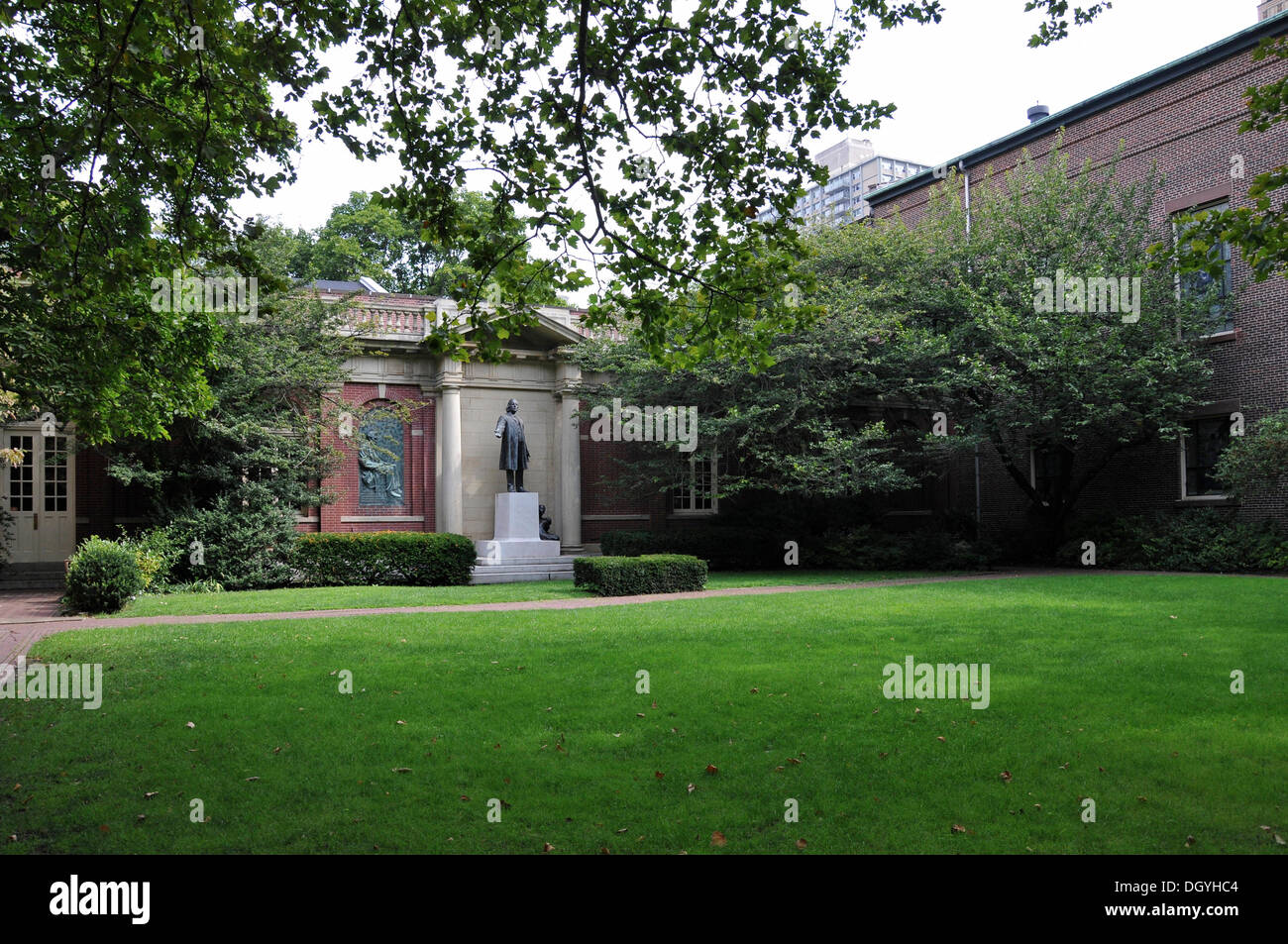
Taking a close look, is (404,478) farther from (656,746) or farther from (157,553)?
(656,746)

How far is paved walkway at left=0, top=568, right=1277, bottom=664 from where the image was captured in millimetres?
12633

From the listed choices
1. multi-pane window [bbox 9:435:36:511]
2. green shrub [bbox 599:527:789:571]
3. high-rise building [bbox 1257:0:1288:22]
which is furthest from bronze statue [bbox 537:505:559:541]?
high-rise building [bbox 1257:0:1288:22]

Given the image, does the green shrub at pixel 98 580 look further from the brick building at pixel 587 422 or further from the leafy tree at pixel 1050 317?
the leafy tree at pixel 1050 317

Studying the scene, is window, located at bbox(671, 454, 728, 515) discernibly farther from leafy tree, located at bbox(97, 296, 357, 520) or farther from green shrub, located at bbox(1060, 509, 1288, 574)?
leafy tree, located at bbox(97, 296, 357, 520)

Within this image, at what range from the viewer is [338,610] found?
15.2m

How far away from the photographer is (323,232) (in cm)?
4547

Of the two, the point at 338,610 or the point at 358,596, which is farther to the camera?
the point at 358,596

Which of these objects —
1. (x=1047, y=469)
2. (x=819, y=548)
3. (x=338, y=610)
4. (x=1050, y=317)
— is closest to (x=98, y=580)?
(x=338, y=610)

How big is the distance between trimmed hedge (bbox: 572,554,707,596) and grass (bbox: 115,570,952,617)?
1.44 ft

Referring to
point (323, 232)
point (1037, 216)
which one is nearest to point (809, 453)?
point (1037, 216)

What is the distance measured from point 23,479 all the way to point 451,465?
10.7m

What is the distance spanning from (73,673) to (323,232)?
40459 mm

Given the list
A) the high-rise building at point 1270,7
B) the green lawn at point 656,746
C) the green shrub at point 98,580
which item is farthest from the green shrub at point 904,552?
the high-rise building at point 1270,7

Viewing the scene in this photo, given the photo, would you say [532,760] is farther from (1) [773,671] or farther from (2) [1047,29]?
(2) [1047,29]
